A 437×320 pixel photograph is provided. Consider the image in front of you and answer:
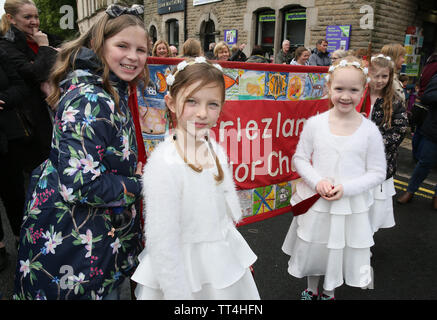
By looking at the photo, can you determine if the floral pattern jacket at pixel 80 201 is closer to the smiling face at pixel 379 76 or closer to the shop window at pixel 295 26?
the smiling face at pixel 379 76

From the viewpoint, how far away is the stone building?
8820mm

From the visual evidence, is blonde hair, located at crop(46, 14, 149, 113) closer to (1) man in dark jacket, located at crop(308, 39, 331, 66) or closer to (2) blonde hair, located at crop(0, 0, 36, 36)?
(2) blonde hair, located at crop(0, 0, 36, 36)

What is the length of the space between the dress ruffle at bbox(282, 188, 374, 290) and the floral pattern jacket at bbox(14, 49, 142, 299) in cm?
128

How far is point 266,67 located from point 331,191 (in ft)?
3.01

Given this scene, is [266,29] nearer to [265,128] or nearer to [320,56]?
[320,56]

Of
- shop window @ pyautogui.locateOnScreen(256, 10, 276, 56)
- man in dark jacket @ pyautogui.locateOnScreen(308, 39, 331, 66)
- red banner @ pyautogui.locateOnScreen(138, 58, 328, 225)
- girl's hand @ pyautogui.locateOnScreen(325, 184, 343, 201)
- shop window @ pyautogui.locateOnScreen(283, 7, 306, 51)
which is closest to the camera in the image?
red banner @ pyautogui.locateOnScreen(138, 58, 328, 225)

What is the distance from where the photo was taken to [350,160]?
211cm

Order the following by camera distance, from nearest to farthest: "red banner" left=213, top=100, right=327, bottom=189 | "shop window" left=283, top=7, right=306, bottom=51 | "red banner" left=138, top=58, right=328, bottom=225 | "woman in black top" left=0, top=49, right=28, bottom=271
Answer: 1. "red banner" left=138, top=58, right=328, bottom=225
2. "red banner" left=213, top=100, right=327, bottom=189
3. "woman in black top" left=0, top=49, right=28, bottom=271
4. "shop window" left=283, top=7, right=306, bottom=51

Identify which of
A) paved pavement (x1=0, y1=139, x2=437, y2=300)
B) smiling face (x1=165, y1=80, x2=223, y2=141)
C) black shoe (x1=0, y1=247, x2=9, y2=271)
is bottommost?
paved pavement (x1=0, y1=139, x2=437, y2=300)

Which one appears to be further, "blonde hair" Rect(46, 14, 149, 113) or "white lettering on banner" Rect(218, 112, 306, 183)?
"white lettering on banner" Rect(218, 112, 306, 183)

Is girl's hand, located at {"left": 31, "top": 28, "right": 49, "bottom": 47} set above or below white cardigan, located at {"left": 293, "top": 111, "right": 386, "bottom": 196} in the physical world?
above

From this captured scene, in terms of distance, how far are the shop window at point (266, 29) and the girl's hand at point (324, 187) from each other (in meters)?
11.0

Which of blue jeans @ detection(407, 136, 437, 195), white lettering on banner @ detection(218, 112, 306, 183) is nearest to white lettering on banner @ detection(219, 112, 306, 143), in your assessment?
white lettering on banner @ detection(218, 112, 306, 183)

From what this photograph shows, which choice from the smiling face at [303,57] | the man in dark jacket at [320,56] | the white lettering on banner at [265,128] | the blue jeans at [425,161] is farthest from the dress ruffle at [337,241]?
the man in dark jacket at [320,56]
